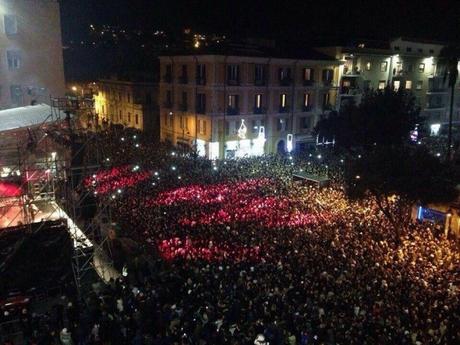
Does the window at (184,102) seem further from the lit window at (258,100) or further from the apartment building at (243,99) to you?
the lit window at (258,100)

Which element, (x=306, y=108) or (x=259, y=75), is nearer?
(x=259, y=75)

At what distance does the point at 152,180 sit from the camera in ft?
78.1

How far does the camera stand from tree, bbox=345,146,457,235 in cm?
1750

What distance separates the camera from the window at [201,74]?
33656 millimetres

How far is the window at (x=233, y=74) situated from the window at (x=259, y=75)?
192 cm

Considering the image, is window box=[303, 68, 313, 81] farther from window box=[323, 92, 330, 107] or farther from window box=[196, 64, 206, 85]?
window box=[196, 64, 206, 85]

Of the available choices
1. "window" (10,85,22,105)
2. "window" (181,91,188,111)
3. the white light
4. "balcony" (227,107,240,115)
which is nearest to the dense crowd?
"window" (10,85,22,105)

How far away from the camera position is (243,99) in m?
34.6

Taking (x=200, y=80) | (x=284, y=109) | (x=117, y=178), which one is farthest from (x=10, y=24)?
(x=284, y=109)

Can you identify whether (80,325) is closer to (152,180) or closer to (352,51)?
(152,180)

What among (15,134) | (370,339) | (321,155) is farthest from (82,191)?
(321,155)

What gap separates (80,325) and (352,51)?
37218 mm

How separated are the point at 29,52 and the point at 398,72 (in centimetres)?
3682

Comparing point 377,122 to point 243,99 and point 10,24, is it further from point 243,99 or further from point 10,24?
point 10,24
